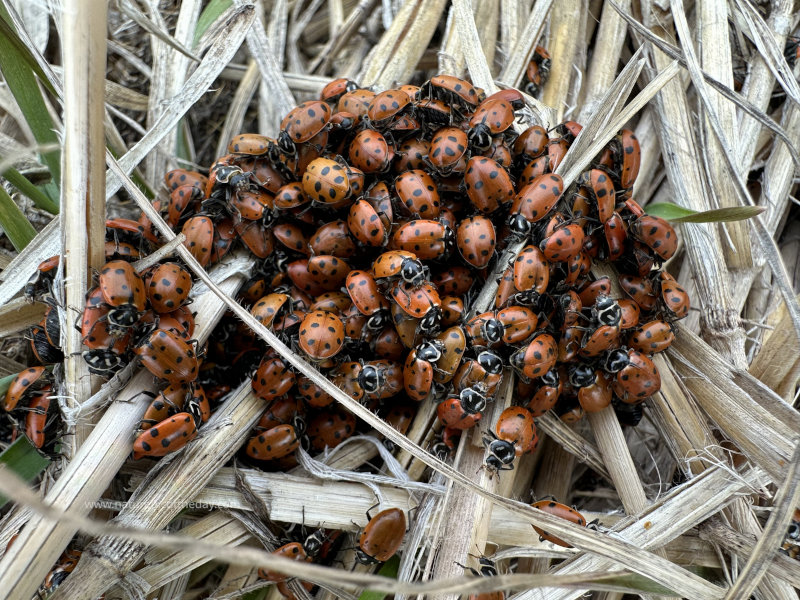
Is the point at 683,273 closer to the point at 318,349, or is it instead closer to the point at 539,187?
the point at 539,187

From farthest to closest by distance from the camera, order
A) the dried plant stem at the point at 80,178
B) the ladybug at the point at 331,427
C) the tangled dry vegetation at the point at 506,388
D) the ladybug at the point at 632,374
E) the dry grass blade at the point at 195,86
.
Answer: the dry grass blade at the point at 195,86, the ladybug at the point at 331,427, the ladybug at the point at 632,374, the tangled dry vegetation at the point at 506,388, the dried plant stem at the point at 80,178

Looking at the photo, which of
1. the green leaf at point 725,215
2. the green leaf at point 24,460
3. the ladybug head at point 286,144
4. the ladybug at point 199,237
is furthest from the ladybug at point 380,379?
the green leaf at point 725,215

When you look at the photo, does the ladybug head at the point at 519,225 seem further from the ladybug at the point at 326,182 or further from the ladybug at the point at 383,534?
the ladybug at the point at 383,534

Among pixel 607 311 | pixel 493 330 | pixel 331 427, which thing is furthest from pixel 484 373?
pixel 331 427

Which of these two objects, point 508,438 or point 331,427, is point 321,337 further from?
point 508,438

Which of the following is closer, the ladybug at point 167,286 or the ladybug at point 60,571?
the ladybug at point 60,571

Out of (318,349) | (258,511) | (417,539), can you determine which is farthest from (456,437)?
(258,511)
